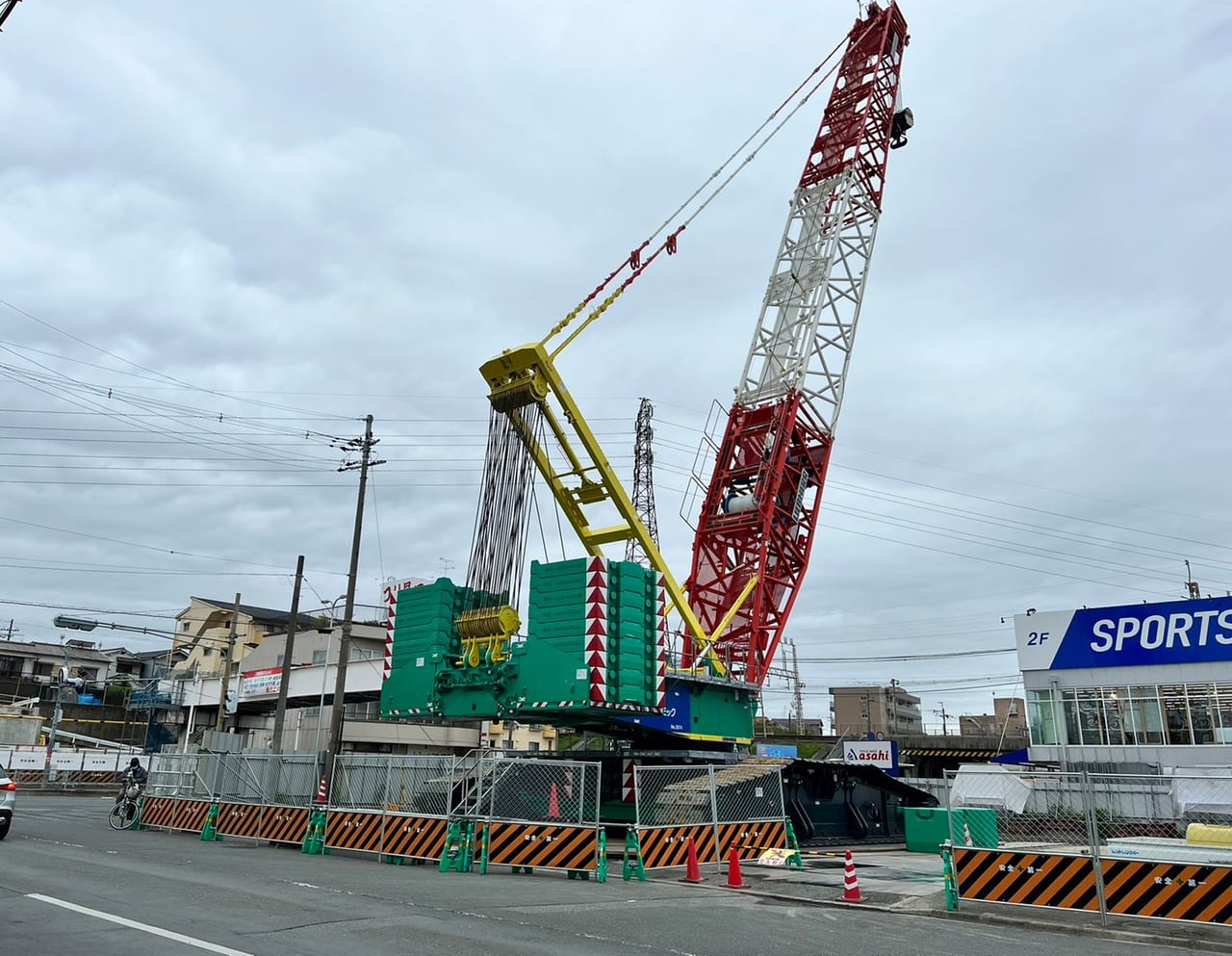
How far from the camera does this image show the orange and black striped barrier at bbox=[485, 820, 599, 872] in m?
15.5

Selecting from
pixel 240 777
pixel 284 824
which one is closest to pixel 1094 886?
pixel 284 824

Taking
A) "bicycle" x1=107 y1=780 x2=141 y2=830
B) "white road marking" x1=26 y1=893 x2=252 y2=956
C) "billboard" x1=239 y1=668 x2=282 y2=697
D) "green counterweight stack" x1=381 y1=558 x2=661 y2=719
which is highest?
"billboard" x1=239 y1=668 x2=282 y2=697

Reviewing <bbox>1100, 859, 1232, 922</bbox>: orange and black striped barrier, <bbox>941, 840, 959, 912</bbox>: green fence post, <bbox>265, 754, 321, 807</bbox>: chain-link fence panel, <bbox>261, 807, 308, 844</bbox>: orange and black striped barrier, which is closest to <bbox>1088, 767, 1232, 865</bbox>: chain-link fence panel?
<bbox>1100, 859, 1232, 922</bbox>: orange and black striped barrier

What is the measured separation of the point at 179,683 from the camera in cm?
5541

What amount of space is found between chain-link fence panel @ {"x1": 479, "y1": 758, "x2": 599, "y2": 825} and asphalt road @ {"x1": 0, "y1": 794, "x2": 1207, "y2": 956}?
1.06 m

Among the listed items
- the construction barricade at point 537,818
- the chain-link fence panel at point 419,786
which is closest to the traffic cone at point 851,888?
the construction barricade at point 537,818

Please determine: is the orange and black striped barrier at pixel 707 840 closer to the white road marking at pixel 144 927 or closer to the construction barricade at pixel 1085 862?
the construction barricade at pixel 1085 862

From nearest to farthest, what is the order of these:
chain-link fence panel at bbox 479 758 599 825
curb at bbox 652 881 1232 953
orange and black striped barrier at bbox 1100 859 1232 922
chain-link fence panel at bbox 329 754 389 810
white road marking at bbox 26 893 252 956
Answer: white road marking at bbox 26 893 252 956
curb at bbox 652 881 1232 953
orange and black striped barrier at bbox 1100 859 1232 922
chain-link fence panel at bbox 479 758 599 825
chain-link fence panel at bbox 329 754 389 810

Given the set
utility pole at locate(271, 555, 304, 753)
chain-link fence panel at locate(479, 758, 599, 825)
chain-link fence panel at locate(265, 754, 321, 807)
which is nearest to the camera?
chain-link fence panel at locate(479, 758, 599, 825)

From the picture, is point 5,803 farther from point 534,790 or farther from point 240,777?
point 534,790

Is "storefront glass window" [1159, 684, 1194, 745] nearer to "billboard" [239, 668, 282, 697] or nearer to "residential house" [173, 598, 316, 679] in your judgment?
"billboard" [239, 668, 282, 697]

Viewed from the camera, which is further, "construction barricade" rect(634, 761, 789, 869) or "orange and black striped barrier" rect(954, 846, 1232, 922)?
"construction barricade" rect(634, 761, 789, 869)

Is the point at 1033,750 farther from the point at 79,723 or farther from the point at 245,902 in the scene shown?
the point at 79,723

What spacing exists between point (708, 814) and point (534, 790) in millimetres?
3553
